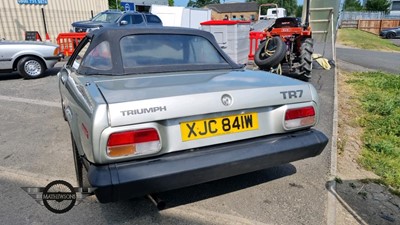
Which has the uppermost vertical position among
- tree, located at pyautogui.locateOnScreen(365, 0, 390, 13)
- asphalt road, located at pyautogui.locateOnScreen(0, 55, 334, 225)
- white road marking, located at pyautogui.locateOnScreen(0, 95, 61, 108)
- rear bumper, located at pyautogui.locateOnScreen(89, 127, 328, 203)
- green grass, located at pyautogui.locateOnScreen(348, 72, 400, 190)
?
tree, located at pyautogui.locateOnScreen(365, 0, 390, 13)

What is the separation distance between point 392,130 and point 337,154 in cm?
A: 144

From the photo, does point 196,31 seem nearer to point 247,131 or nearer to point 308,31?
point 247,131

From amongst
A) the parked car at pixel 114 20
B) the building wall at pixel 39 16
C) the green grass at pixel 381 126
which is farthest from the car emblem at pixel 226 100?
the building wall at pixel 39 16

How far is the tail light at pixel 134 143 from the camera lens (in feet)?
6.33

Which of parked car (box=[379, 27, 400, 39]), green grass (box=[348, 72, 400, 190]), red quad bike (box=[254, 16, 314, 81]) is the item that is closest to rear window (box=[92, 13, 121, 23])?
red quad bike (box=[254, 16, 314, 81])

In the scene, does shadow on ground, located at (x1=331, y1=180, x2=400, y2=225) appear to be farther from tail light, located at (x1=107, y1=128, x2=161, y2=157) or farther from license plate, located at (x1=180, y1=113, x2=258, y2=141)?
tail light, located at (x1=107, y1=128, x2=161, y2=157)

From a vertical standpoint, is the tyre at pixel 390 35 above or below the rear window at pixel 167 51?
below

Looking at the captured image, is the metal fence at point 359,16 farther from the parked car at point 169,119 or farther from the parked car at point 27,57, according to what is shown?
the parked car at point 169,119

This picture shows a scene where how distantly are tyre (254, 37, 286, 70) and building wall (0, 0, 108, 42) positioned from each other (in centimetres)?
1308

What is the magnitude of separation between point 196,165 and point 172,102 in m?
0.48

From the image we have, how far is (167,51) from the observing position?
10.1 feet

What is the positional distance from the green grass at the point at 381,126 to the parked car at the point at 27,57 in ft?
26.5

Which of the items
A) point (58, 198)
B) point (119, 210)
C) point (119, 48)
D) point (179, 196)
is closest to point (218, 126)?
point (179, 196)

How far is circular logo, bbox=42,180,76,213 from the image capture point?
2.50 metres
